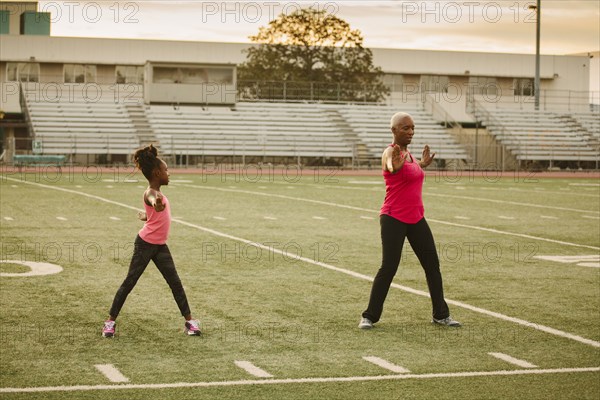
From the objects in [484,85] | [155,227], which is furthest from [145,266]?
[484,85]

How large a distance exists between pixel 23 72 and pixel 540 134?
97.5 feet

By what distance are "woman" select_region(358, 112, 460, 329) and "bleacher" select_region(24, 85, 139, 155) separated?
3385 cm

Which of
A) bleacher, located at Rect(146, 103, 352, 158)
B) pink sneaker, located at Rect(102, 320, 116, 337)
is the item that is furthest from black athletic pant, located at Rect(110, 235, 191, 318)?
bleacher, located at Rect(146, 103, 352, 158)

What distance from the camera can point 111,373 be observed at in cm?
715

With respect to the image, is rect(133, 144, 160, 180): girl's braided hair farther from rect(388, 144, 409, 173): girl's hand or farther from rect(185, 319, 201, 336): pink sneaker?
rect(388, 144, 409, 173): girl's hand


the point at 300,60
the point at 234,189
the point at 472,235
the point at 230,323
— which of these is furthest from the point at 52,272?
the point at 300,60

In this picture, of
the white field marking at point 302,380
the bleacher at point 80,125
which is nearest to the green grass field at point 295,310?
the white field marking at point 302,380

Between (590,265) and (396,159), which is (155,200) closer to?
(396,159)

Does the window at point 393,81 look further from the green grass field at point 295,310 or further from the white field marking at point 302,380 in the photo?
the white field marking at point 302,380

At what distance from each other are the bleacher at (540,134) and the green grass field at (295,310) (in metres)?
27.2

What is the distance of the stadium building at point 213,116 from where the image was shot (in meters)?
44.1

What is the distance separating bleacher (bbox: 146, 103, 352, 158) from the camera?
43916mm

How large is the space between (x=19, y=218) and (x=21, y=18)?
175 ft

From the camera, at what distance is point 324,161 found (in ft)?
148
